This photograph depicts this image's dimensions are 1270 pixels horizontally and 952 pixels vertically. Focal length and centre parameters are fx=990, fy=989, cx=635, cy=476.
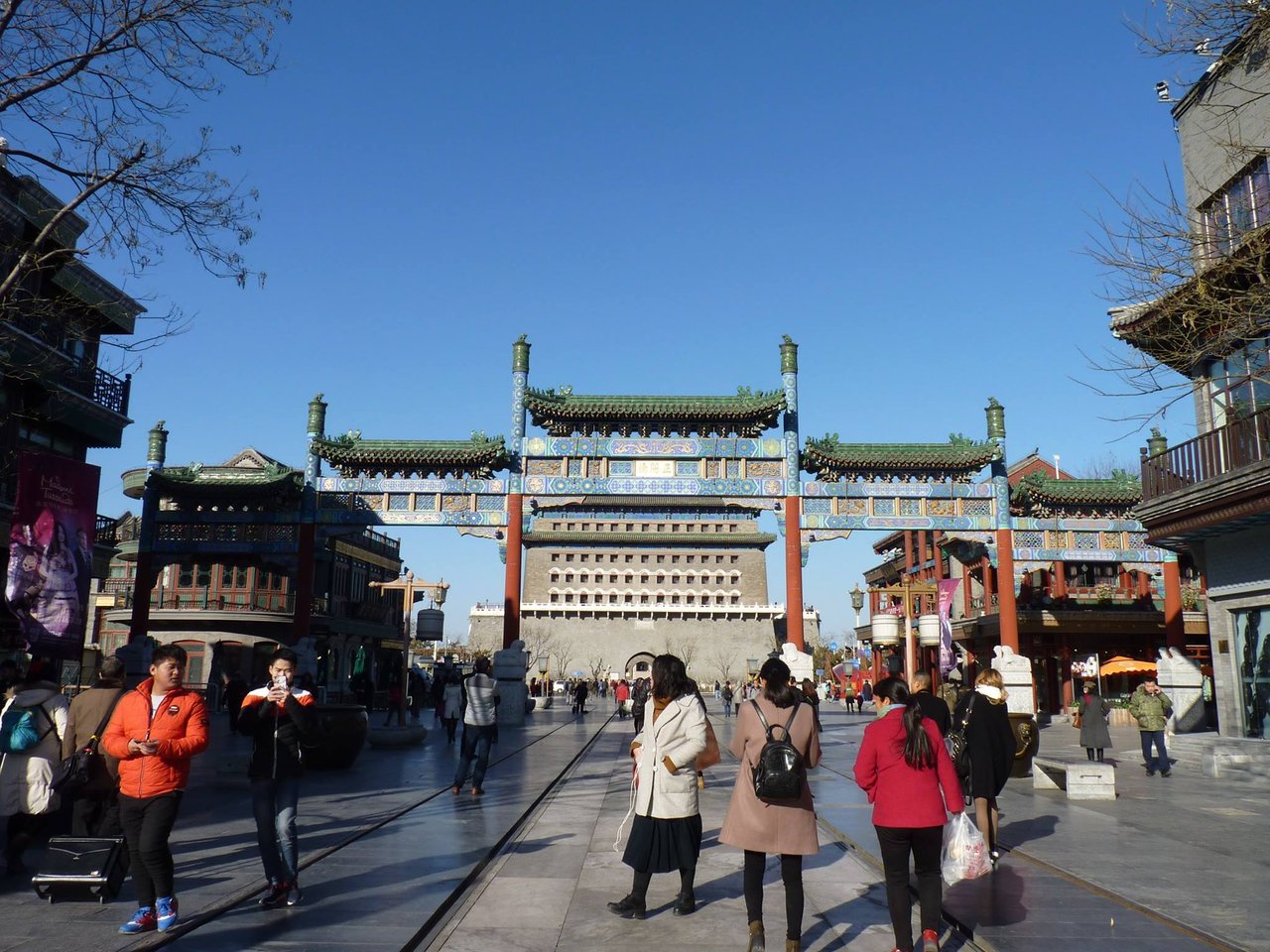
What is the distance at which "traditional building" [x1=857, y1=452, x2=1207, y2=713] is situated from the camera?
32344mm

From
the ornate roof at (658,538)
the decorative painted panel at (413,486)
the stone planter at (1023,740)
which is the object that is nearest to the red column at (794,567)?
the decorative painted panel at (413,486)

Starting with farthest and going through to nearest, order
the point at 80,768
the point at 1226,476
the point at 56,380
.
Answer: the point at 56,380 < the point at 1226,476 < the point at 80,768

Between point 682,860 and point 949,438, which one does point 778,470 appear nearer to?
point 949,438

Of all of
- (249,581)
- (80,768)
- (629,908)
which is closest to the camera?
(629,908)

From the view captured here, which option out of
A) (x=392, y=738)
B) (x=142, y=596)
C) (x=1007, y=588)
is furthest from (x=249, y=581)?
(x=1007, y=588)

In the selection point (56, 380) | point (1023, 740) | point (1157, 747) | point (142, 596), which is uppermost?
point (56, 380)

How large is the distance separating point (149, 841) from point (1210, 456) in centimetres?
1709

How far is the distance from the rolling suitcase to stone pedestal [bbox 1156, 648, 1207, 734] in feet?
69.1

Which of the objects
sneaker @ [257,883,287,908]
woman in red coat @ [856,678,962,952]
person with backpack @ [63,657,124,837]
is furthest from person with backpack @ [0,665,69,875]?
woman in red coat @ [856,678,962,952]

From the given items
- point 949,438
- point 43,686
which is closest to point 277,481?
point 949,438

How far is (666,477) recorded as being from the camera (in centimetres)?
3153

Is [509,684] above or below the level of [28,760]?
below

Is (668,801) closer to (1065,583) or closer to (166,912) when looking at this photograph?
(166,912)

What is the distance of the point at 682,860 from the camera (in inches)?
251
